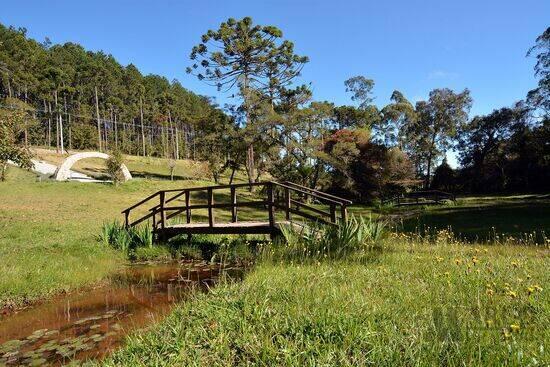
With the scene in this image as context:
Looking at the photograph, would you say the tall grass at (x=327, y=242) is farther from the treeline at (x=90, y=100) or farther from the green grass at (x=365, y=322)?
the treeline at (x=90, y=100)

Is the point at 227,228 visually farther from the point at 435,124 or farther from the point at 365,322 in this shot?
the point at 435,124

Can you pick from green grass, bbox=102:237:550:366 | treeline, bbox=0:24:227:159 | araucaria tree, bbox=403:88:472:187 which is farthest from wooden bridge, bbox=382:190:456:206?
treeline, bbox=0:24:227:159

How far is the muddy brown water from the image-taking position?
4695 mm

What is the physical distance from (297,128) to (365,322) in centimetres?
2828

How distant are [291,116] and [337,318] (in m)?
27.6

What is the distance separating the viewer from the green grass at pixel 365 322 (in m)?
3.02

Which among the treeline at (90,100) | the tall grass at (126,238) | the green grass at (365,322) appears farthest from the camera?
the treeline at (90,100)

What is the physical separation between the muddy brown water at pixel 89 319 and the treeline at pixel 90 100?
5702cm

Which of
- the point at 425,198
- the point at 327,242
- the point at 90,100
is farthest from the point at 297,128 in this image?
the point at 90,100

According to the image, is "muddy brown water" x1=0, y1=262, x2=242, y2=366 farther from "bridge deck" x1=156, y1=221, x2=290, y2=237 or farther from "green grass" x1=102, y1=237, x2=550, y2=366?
"bridge deck" x1=156, y1=221, x2=290, y2=237

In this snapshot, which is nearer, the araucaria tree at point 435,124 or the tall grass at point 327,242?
the tall grass at point 327,242

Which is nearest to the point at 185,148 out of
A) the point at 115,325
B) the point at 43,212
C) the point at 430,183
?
the point at 430,183

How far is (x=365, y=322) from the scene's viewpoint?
365 cm

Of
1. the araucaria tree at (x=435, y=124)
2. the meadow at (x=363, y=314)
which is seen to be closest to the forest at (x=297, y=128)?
the araucaria tree at (x=435, y=124)
